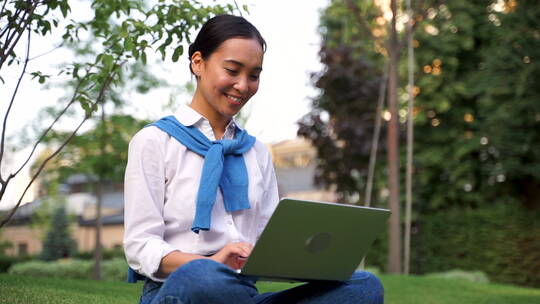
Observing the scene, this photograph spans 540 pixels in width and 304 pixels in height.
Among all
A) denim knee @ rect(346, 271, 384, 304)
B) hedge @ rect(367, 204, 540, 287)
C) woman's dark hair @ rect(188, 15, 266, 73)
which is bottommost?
hedge @ rect(367, 204, 540, 287)

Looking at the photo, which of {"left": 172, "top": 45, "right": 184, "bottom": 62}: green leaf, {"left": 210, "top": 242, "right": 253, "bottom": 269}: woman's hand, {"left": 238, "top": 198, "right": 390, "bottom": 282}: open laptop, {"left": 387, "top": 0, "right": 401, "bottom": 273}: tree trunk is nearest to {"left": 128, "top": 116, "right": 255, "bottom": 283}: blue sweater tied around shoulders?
{"left": 210, "top": 242, "right": 253, "bottom": 269}: woman's hand

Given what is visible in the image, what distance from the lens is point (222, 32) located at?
231 centimetres

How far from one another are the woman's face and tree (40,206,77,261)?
86.6ft

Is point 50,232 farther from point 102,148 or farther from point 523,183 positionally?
point 523,183

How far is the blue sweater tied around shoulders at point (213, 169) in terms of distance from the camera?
2197mm

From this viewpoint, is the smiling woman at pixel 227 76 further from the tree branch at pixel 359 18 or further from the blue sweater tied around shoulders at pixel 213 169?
the tree branch at pixel 359 18

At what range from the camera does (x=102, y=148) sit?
14.0 metres

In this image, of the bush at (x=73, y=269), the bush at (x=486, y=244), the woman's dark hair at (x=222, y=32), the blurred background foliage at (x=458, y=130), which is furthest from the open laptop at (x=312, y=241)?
the bush at (x=73, y=269)

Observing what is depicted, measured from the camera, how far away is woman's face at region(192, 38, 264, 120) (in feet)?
7.57

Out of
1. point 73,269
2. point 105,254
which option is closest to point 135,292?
point 73,269

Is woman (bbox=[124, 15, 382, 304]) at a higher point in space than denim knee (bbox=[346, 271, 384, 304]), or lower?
higher

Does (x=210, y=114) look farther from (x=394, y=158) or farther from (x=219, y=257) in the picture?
(x=394, y=158)

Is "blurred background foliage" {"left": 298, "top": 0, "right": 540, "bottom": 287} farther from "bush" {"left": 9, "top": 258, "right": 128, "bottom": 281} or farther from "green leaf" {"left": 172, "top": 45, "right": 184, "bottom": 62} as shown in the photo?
"green leaf" {"left": 172, "top": 45, "right": 184, "bottom": 62}

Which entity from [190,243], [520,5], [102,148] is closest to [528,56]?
[520,5]
